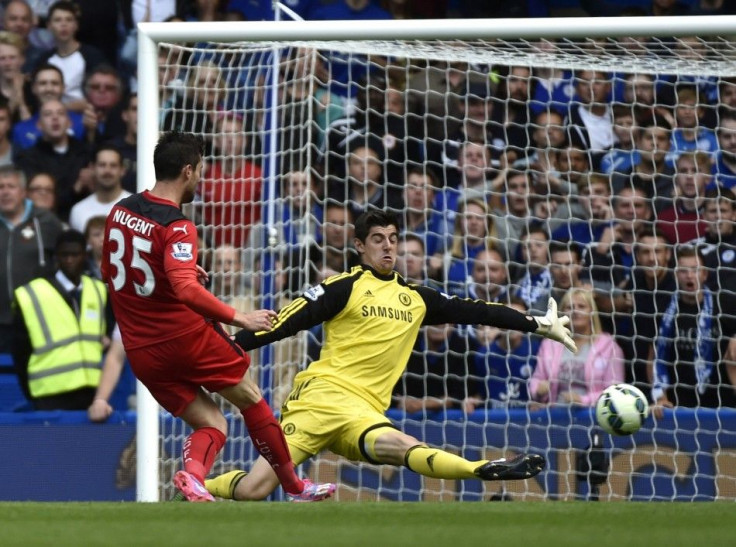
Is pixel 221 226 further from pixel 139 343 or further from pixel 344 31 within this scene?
pixel 139 343

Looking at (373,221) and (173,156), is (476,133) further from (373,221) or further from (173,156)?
(173,156)

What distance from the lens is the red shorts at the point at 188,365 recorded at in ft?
21.4

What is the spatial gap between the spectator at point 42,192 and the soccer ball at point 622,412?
4.70 metres

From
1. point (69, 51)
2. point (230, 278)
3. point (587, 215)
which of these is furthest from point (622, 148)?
point (69, 51)

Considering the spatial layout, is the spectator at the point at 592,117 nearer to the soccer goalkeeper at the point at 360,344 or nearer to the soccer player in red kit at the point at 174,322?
the soccer goalkeeper at the point at 360,344

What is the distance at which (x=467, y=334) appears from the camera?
9617 millimetres

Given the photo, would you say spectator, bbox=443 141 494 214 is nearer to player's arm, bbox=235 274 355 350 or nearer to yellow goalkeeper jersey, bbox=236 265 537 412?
yellow goalkeeper jersey, bbox=236 265 537 412

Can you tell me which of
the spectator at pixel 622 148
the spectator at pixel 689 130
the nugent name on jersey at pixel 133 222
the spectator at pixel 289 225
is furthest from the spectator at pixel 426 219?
the nugent name on jersey at pixel 133 222

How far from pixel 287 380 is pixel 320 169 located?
167cm

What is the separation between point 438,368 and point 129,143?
308 cm

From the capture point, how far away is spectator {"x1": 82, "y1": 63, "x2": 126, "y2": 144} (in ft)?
35.8

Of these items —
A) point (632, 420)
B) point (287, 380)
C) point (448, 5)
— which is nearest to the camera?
point (632, 420)

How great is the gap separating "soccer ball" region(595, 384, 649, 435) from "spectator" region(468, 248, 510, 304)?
2.15 metres

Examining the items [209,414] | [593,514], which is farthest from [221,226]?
[593,514]
